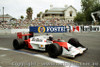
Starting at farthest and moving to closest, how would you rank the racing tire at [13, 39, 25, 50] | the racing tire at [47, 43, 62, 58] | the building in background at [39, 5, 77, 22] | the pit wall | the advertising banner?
the building in background at [39, 5, 77, 22] < the pit wall < the advertising banner < the racing tire at [13, 39, 25, 50] < the racing tire at [47, 43, 62, 58]

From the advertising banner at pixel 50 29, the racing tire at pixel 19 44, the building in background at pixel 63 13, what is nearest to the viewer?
the racing tire at pixel 19 44

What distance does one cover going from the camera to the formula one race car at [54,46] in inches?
228

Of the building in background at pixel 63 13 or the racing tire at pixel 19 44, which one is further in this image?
the building in background at pixel 63 13

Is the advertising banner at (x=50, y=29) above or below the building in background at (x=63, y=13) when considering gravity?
below

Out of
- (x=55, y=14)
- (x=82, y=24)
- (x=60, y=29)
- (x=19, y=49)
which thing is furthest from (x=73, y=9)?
(x=19, y=49)

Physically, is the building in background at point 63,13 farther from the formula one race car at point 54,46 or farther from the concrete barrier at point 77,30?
the formula one race car at point 54,46

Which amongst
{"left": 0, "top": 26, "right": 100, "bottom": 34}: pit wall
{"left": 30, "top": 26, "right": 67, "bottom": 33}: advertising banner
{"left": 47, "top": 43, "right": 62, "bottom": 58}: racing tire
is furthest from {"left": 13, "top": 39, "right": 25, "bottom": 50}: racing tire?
{"left": 0, "top": 26, "right": 100, "bottom": 34}: pit wall

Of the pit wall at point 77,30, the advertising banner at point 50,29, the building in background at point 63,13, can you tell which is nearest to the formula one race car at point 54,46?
the advertising banner at point 50,29

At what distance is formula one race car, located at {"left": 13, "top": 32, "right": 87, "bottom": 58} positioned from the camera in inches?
228

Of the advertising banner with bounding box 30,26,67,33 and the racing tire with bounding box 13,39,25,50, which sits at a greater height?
the advertising banner with bounding box 30,26,67,33

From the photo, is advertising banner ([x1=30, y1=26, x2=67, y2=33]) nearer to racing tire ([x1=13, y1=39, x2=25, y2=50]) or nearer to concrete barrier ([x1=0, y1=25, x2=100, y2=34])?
concrete barrier ([x1=0, y1=25, x2=100, y2=34])

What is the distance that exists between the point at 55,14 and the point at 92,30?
1158 inches

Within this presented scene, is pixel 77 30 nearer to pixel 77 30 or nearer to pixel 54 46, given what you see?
pixel 77 30

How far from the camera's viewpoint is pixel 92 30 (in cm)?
2658
